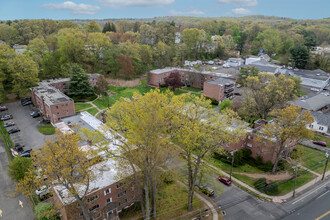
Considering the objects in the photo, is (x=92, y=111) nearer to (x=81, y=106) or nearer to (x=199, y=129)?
→ (x=81, y=106)

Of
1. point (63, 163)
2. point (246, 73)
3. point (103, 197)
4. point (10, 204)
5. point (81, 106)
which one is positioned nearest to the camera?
point (63, 163)

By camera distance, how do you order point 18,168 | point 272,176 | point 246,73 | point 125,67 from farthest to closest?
point 125,67 < point 246,73 < point 272,176 < point 18,168

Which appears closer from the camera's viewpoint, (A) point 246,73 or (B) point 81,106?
(B) point 81,106

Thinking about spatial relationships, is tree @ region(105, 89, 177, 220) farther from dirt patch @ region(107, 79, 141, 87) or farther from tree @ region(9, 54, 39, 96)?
dirt patch @ region(107, 79, 141, 87)

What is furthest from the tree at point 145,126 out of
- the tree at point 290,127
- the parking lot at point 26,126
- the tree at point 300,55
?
the tree at point 300,55

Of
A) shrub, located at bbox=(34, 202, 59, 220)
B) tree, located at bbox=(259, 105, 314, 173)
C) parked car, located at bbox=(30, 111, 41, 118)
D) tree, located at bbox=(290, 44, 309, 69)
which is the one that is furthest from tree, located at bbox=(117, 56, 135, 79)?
tree, located at bbox=(290, 44, 309, 69)

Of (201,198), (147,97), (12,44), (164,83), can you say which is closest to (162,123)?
(147,97)

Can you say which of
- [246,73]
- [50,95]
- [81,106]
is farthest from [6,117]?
[246,73]
